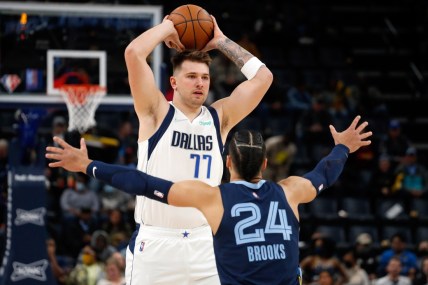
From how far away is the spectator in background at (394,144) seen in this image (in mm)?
19984

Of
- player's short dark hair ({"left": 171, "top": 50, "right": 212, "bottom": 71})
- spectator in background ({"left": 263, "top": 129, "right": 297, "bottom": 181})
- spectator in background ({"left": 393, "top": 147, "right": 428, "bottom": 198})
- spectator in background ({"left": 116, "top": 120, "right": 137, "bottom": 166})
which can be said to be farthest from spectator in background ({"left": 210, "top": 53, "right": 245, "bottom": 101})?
player's short dark hair ({"left": 171, "top": 50, "right": 212, "bottom": 71})

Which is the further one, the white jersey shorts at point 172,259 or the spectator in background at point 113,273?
the spectator in background at point 113,273

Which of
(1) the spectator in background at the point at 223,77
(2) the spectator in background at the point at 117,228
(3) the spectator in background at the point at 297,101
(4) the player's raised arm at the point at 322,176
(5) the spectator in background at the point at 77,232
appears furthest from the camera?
(3) the spectator in background at the point at 297,101

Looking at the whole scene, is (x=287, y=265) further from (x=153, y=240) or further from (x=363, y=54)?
(x=363, y=54)

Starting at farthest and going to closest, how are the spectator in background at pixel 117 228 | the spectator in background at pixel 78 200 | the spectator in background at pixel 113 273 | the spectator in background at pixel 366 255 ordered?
the spectator in background at pixel 78 200, the spectator in background at pixel 366 255, the spectator in background at pixel 117 228, the spectator in background at pixel 113 273

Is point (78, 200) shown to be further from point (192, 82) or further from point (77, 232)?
point (192, 82)

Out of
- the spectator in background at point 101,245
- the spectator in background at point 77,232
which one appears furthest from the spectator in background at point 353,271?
the spectator in background at point 77,232

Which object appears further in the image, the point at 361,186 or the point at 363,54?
the point at 363,54

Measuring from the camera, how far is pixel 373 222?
707 inches

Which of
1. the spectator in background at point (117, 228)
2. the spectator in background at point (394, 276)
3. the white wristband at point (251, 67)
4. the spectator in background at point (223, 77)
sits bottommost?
the spectator in background at point (394, 276)

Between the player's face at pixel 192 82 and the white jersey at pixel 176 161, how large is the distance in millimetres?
144

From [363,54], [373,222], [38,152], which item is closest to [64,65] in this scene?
[38,152]

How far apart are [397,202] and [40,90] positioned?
8.12 metres

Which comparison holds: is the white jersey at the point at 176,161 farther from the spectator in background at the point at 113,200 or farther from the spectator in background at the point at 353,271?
the spectator in background at the point at 113,200
